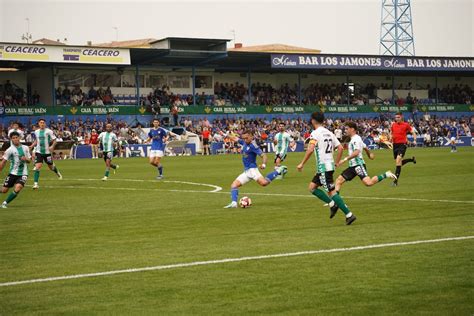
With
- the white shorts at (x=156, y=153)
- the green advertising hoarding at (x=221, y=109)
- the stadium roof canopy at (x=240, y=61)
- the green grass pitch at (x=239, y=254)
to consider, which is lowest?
the green grass pitch at (x=239, y=254)

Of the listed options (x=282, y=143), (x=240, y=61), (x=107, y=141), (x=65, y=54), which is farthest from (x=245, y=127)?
(x=282, y=143)

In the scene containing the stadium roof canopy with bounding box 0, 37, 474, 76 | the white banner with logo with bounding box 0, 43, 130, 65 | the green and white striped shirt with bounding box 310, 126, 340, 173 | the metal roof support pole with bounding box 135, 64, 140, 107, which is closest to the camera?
the green and white striped shirt with bounding box 310, 126, 340, 173

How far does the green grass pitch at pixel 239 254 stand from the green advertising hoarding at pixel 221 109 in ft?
119

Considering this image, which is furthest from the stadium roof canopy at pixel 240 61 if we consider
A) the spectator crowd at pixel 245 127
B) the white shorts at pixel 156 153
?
the white shorts at pixel 156 153

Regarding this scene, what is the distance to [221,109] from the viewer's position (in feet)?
212

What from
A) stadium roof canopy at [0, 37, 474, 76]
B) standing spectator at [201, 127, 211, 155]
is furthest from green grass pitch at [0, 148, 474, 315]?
stadium roof canopy at [0, 37, 474, 76]

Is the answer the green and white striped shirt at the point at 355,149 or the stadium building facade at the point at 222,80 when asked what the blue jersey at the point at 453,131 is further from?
the green and white striped shirt at the point at 355,149

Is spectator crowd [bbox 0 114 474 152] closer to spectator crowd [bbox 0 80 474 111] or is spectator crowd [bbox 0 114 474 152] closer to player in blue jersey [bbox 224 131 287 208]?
spectator crowd [bbox 0 80 474 111]

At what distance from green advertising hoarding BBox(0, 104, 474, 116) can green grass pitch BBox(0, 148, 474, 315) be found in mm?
36359

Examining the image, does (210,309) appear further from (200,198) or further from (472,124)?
(472,124)

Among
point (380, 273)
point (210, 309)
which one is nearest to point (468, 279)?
point (380, 273)

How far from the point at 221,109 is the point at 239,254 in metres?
54.6

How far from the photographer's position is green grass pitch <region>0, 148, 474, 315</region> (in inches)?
298

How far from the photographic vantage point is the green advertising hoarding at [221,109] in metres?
55.7
